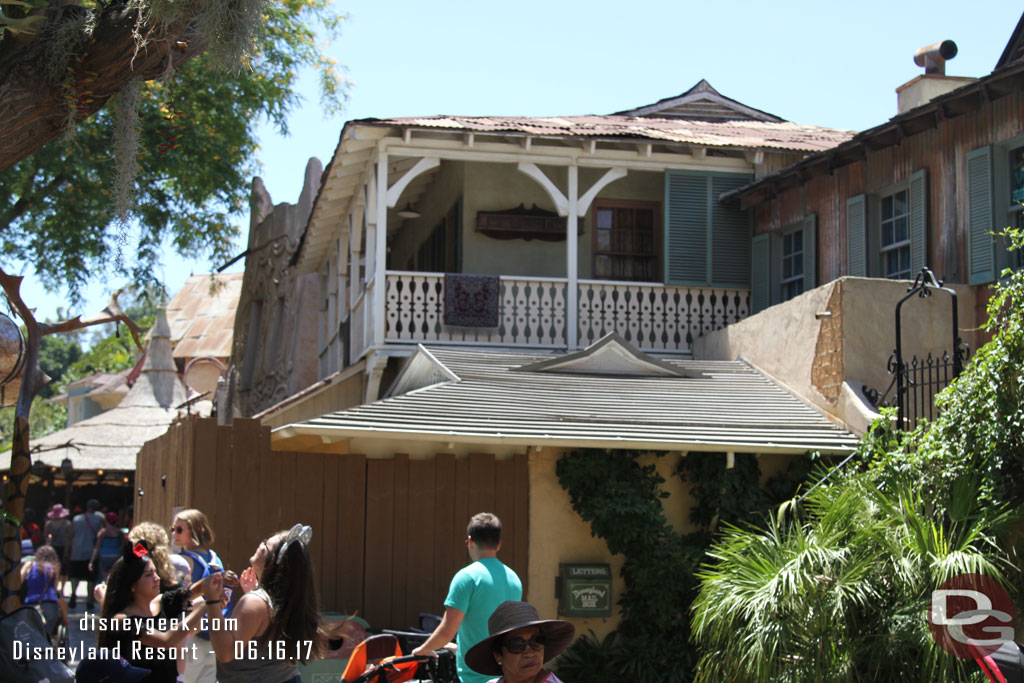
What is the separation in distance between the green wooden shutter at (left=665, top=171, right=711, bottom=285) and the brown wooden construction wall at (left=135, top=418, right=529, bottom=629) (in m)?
6.05

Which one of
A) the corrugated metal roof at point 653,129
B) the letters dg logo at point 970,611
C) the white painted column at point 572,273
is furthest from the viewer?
the white painted column at point 572,273

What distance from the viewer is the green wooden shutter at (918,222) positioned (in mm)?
13672

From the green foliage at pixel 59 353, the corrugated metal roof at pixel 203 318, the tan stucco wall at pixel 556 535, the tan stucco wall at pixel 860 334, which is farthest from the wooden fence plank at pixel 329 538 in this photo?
the green foliage at pixel 59 353

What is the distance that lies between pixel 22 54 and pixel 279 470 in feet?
18.2

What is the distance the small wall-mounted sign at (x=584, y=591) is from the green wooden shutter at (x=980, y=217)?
17.0 ft

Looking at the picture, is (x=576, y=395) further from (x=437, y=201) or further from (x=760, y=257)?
(x=437, y=201)

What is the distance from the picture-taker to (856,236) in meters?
14.8

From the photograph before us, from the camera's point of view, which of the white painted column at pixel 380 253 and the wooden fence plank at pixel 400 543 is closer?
the wooden fence plank at pixel 400 543

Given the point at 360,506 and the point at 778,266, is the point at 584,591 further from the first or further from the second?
the point at 778,266

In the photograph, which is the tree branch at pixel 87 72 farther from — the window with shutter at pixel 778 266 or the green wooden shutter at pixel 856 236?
the window with shutter at pixel 778 266

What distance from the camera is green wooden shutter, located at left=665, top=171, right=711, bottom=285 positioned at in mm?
16797

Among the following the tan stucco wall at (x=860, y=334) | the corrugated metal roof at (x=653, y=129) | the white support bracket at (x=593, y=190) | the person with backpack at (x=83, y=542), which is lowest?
the person with backpack at (x=83, y=542)

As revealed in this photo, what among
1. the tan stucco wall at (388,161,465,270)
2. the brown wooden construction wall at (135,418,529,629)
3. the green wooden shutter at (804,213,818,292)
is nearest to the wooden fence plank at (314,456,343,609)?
the brown wooden construction wall at (135,418,529,629)

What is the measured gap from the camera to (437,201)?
66.5 feet
